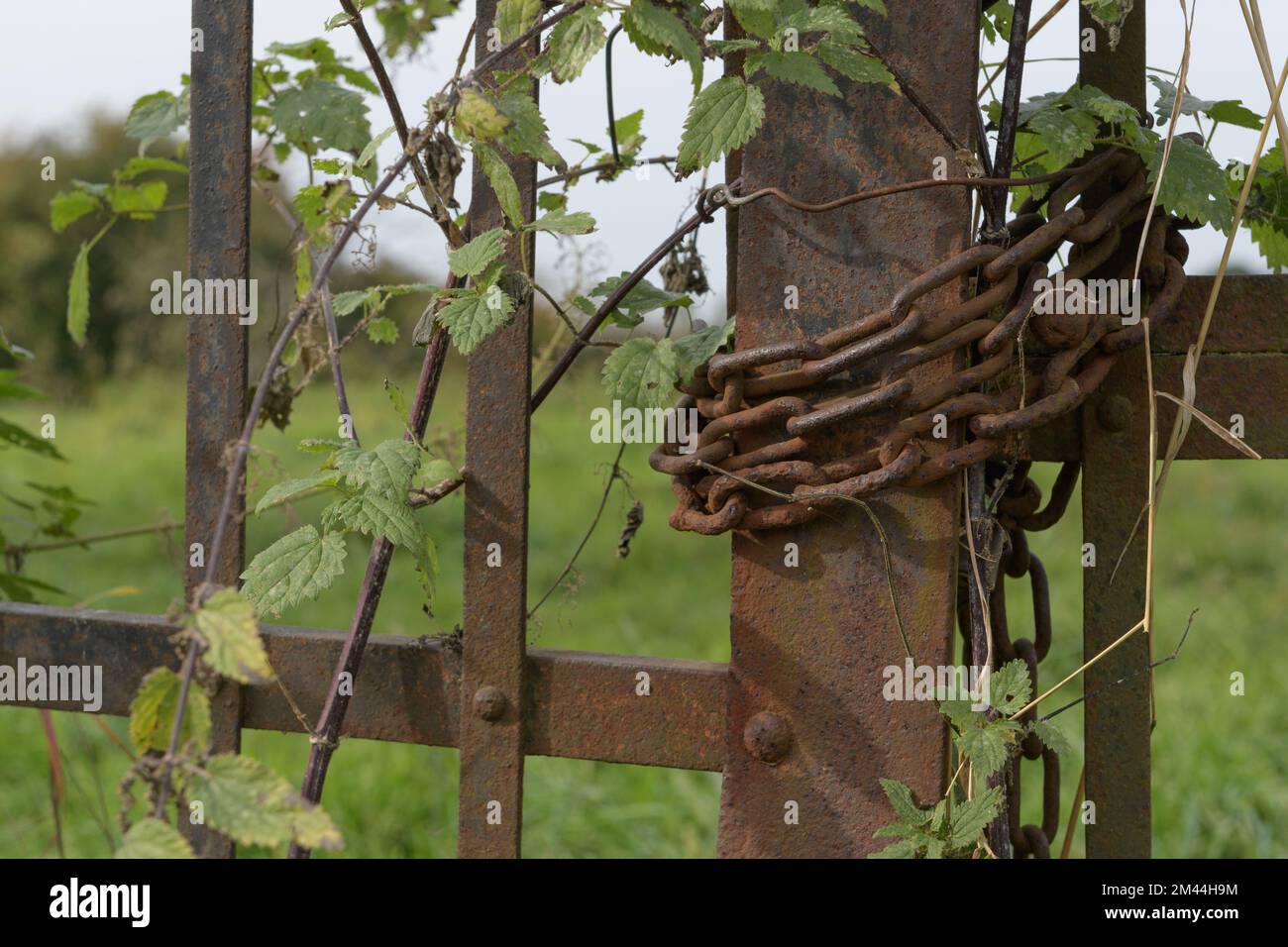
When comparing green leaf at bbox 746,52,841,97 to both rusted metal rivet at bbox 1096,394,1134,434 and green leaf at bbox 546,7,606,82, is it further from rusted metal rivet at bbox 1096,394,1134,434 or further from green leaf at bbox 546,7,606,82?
rusted metal rivet at bbox 1096,394,1134,434

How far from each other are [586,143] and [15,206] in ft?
43.5

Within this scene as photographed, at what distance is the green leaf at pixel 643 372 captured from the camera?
1.08m

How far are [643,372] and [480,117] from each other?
0.27 m

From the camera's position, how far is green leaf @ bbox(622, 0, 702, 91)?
39.7 inches

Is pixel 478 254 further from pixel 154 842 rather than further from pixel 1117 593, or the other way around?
pixel 1117 593

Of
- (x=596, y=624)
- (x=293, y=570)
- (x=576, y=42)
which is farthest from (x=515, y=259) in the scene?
(x=596, y=624)

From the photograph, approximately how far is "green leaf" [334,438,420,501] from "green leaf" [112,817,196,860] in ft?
1.16

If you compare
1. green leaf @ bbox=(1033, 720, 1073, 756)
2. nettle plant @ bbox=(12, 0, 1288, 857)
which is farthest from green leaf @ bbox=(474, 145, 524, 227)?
green leaf @ bbox=(1033, 720, 1073, 756)

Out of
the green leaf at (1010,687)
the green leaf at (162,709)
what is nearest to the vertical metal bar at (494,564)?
the green leaf at (162,709)

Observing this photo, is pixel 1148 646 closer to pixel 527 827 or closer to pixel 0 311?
pixel 527 827

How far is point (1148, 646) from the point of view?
1179 millimetres

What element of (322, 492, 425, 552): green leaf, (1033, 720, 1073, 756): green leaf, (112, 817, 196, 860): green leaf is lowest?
(112, 817, 196, 860): green leaf
